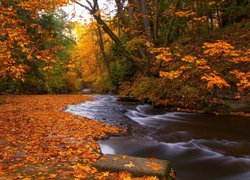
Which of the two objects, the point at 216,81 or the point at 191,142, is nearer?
the point at 191,142

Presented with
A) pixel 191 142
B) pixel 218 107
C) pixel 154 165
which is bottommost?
pixel 191 142

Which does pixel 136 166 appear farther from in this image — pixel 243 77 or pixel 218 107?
pixel 218 107

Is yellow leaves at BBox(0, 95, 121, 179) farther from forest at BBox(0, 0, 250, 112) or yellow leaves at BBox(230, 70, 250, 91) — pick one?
yellow leaves at BBox(230, 70, 250, 91)

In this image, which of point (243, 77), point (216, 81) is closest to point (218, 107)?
point (243, 77)

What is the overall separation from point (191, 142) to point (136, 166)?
3110mm

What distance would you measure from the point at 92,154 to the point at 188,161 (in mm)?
2266

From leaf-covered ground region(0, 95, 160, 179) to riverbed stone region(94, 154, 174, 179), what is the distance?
14 centimetres

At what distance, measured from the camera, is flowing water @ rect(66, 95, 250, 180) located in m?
6.08

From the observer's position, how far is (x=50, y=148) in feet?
22.4

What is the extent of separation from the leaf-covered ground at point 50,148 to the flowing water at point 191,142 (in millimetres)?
788

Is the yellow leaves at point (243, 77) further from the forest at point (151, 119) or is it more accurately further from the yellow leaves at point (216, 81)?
the yellow leaves at point (216, 81)

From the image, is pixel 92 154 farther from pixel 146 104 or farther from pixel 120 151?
pixel 146 104

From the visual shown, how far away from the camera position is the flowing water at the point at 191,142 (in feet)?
20.0

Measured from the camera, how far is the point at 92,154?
255 inches
